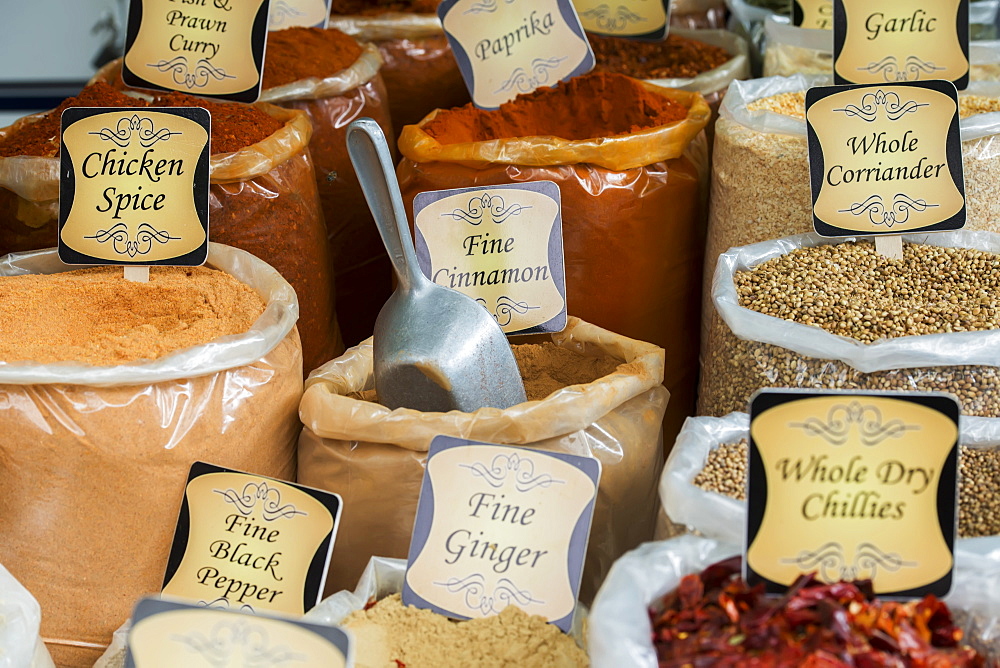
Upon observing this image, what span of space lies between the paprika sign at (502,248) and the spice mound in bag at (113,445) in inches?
→ 8.8

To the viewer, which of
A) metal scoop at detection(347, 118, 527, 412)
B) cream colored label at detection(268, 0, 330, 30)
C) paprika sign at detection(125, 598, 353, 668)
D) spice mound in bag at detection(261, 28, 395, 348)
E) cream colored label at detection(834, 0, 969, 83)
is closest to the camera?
paprika sign at detection(125, 598, 353, 668)

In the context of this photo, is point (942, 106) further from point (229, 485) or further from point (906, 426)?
point (229, 485)

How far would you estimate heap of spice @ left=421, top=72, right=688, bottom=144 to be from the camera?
4.63ft

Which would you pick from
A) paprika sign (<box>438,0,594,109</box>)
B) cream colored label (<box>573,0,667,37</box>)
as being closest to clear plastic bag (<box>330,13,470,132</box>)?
cream colored label (<box>573,0,667,37</box>)

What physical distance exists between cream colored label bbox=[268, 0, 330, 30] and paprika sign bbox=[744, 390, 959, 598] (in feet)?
4.20

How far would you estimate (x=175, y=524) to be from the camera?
3.36ft

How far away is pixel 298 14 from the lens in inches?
70.3

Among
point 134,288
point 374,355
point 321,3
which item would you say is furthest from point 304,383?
point 321,3

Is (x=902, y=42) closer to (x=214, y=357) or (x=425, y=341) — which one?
(x=425, y=341)

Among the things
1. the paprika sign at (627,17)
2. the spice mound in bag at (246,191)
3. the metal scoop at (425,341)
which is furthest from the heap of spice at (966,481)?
the paprika sign at (627,17)

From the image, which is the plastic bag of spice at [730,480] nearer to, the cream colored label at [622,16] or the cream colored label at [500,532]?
the cream colored label at [500,532]

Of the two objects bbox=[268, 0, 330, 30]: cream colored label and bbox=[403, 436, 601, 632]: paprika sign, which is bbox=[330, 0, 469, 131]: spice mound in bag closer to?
bbox=[268, 0, 330, 30]: cream colored label

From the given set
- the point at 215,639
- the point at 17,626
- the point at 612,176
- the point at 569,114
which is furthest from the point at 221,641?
the point at 569,114

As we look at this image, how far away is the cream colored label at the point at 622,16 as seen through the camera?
5.69 feet
